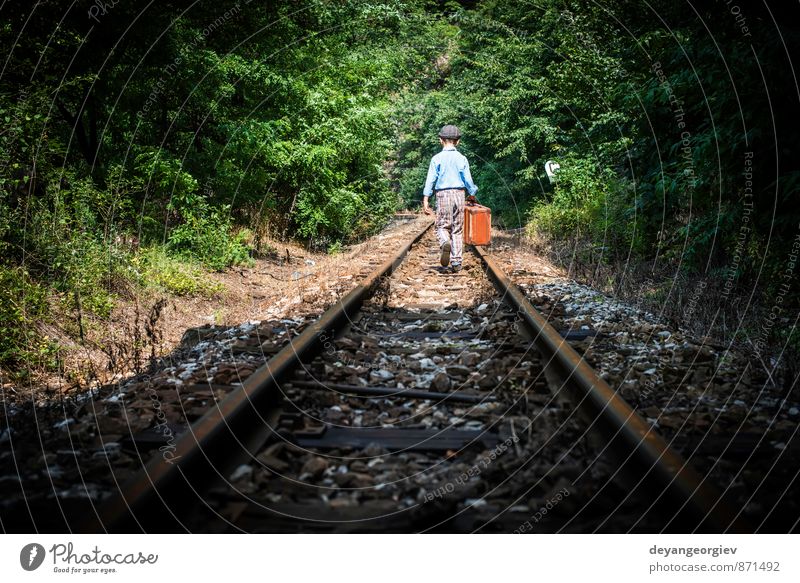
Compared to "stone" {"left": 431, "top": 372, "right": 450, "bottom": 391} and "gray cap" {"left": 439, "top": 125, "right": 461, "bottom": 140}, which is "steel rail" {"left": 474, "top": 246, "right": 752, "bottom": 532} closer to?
"stone" {"left": 431, "top": 372, "right": 450, "bottom": 391}

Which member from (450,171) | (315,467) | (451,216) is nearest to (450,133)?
(450,171)

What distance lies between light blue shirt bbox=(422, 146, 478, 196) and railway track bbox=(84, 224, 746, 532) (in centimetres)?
489

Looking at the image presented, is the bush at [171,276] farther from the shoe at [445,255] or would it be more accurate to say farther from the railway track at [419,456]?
the shoe at [445,255]

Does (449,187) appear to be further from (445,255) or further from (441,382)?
(441,382)

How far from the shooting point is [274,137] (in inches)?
412

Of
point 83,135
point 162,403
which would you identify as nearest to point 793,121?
point 162,403

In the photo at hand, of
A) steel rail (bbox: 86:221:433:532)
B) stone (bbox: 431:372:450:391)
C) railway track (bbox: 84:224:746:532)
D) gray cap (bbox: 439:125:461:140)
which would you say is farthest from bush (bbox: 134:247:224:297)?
stone (bbox: 431:372:450:391)

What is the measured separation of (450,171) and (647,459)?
7.22 meters

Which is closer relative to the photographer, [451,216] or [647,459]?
[647,459]

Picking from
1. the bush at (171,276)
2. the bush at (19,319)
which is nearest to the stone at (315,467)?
the bush at (19,319)

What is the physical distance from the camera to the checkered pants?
9406 millimetres

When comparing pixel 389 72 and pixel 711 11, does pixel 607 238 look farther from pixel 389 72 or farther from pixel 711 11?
pixel 389 72

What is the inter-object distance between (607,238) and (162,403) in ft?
29.4

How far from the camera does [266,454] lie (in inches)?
114
